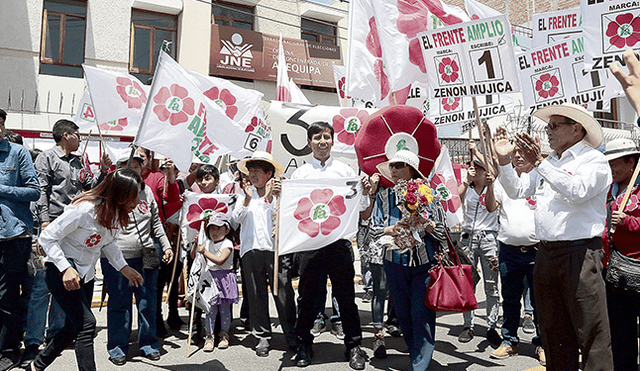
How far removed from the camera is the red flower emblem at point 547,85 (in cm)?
641

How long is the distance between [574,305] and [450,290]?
0.98 m

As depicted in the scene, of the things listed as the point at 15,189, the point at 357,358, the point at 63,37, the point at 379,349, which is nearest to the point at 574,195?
the point at 357,358

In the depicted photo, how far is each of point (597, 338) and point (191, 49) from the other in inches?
593

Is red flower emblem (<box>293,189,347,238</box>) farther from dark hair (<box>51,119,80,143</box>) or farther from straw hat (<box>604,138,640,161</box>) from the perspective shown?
dark hair (<box>51,119,80,143</box>)

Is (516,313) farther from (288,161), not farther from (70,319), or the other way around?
(70,319)

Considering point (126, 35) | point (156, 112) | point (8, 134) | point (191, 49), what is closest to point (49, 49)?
point (126, 35)

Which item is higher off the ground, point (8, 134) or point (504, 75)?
point (504, 75)

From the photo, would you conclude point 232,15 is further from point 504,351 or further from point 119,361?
point 504,351

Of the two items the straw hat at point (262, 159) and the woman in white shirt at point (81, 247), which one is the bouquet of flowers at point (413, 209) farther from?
the woman in white shirt at point (81, 247)

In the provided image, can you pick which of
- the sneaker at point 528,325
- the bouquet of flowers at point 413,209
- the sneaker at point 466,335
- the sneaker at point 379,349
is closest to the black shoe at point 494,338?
the sneaker at point 466,335

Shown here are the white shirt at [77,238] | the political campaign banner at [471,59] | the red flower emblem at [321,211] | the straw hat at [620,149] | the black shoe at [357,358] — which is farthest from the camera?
the political campaign banner at [471,59]

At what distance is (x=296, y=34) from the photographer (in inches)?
722

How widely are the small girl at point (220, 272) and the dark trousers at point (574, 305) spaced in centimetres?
323

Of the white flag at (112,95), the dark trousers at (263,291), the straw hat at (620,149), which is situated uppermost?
the white flag at (112,95)
